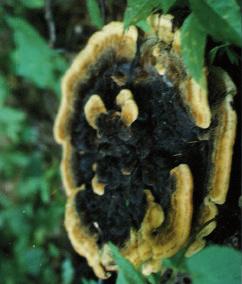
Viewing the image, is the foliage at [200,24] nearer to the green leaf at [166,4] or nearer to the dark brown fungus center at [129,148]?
the green leaf at [166,4]

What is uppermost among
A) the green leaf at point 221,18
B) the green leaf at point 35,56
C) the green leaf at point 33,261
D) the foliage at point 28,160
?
the green leaf at point 221,18

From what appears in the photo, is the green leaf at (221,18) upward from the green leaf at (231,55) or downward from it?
upward

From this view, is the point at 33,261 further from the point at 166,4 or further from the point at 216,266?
the point at 166,4

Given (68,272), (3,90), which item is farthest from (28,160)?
(68,272)

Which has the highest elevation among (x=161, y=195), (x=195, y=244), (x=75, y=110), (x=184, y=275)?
(x=75, y=110)

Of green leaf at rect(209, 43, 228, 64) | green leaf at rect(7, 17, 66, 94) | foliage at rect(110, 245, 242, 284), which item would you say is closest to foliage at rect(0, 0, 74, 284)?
green leaf at rect(7, 17, 66, 94)

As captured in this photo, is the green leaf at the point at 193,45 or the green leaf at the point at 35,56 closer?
the green leaf at the point at 193,45

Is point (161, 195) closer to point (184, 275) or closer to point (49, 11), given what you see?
point (184, 275)

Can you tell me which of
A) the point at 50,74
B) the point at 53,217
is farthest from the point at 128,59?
the point at 53,217

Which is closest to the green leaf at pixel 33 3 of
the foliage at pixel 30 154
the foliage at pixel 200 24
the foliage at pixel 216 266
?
the foliage at pixel 30 154
